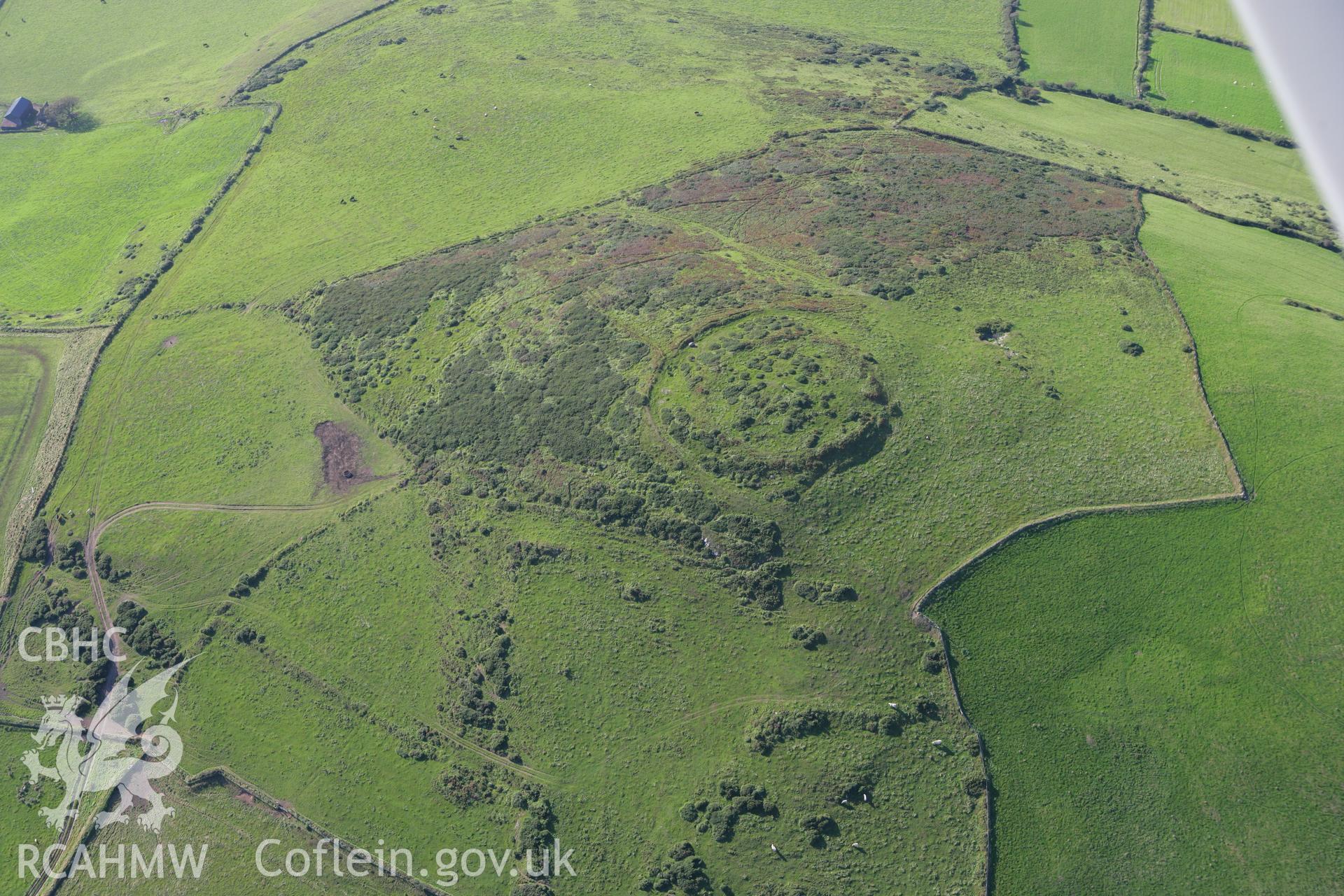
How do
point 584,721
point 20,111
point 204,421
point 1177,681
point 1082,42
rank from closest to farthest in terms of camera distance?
point 1177,681 → point 584,721 → point 204,421 → point 20,111 → point 1082,42

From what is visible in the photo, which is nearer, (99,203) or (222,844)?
(222,844)

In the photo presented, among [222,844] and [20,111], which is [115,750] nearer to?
[222,844]

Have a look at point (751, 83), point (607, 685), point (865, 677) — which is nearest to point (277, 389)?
point (607, 685)

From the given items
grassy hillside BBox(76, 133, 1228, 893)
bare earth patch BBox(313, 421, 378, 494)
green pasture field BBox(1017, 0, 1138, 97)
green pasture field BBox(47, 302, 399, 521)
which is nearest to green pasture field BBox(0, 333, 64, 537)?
green pasture field BBox(47, 302, 399, 521)

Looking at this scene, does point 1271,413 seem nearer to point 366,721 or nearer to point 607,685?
point 607,685

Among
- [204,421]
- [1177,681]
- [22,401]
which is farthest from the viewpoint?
[22,401]

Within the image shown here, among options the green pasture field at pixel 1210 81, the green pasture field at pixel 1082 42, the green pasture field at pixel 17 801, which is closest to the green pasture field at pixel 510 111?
the green pasture field at pixel 1082 42

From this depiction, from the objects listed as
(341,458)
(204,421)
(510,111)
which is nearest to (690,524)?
(341,458)
